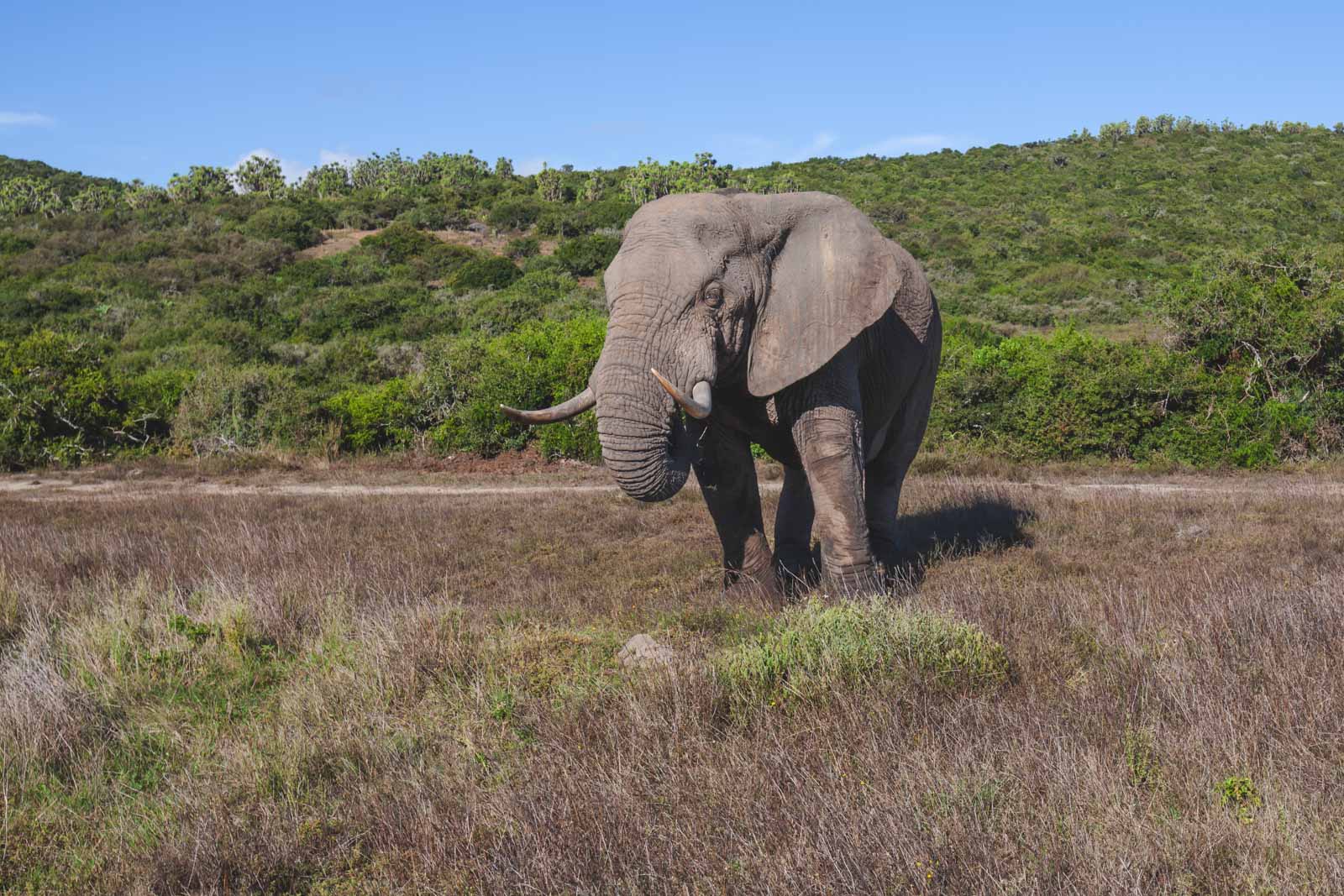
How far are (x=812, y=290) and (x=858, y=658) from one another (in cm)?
238

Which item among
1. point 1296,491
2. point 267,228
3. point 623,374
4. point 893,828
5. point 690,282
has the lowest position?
point 1296,491

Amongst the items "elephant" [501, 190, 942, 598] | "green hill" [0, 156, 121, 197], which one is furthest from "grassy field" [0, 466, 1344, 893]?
"green hill" [0, 156, 121, 197]

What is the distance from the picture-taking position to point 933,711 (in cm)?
399

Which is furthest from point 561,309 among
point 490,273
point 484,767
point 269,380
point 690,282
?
point 484,767

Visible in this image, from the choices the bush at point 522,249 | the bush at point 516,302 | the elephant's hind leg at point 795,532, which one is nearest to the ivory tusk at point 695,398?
the elephant's hind leg at point 795,532

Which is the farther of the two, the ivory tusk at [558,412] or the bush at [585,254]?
the bush at [585,254]

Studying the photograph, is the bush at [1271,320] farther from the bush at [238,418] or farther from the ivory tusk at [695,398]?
the bush at [238,418]

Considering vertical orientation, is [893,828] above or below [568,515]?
above

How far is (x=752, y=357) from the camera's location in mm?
5848

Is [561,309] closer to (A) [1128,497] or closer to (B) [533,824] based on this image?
(A) [1128,497]

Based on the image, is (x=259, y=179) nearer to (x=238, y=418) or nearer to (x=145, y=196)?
(x=145, y=196)

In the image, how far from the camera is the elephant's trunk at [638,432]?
514 centimetres

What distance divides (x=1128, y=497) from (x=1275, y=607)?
21.3 feet

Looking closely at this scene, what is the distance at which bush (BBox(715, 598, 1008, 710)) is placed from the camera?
14.2ft
